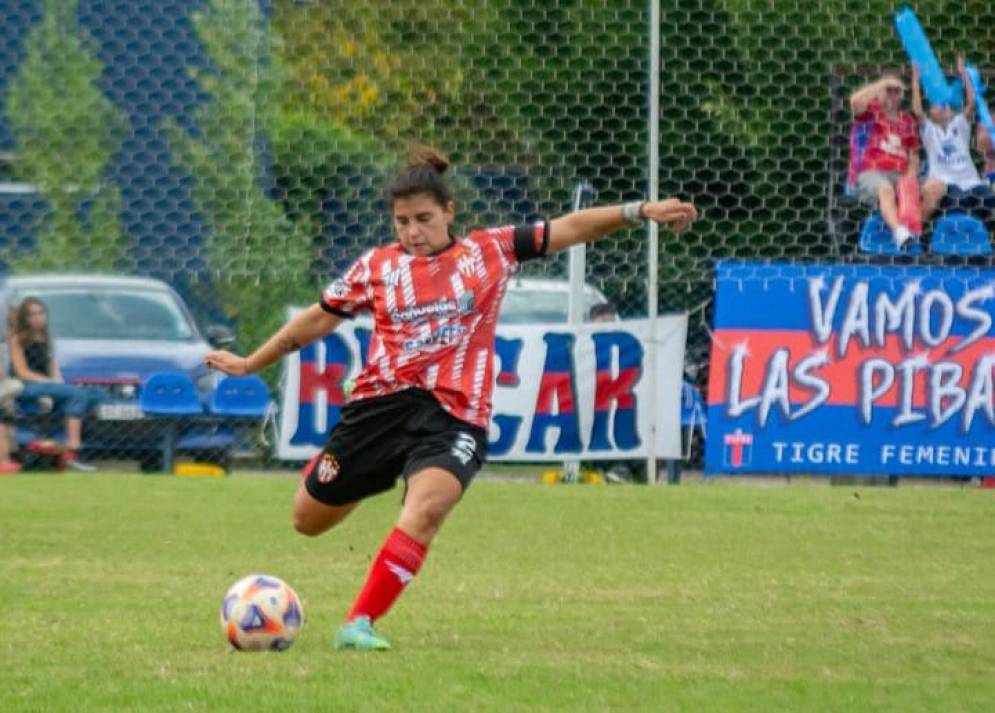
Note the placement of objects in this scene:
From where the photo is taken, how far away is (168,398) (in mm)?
15750

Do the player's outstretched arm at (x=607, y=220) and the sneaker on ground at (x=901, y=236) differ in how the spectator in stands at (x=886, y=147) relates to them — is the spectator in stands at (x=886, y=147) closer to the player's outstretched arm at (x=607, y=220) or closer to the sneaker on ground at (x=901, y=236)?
the sneaker on ground at (x=901, y=236)

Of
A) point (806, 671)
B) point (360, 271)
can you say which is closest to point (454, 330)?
point (360, 271)

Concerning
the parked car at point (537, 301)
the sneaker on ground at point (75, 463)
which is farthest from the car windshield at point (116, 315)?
the parked car at point (537, 301)

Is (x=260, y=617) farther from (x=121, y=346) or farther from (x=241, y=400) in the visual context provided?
(x=121, y=346)

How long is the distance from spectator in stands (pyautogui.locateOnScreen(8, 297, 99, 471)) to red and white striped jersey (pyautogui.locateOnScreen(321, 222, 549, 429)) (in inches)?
321

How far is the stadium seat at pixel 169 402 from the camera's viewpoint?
15.7m

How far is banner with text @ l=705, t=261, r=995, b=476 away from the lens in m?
15.2

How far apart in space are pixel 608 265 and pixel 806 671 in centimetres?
954

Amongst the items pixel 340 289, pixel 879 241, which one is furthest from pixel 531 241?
pixel 879 241

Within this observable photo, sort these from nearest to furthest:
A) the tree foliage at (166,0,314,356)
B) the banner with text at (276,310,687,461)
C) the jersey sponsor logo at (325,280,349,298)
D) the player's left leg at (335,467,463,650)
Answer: the player's left leg at (335,467,463,650)
the jersey sponsor logo at (325,280,349,298)
the banner with text at (276,310,687,461)
the tree foliage at (166,0,314,356)

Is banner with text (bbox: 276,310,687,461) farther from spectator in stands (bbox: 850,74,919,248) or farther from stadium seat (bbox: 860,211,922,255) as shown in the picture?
spectator in stands (bbox: 850,74,919,248)

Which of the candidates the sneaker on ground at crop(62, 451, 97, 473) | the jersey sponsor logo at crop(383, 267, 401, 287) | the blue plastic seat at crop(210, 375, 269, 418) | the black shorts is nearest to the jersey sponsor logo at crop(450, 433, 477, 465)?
the black shorts

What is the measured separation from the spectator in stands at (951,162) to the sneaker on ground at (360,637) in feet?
30.5

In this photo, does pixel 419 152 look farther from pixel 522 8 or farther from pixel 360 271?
pixel 522 8
